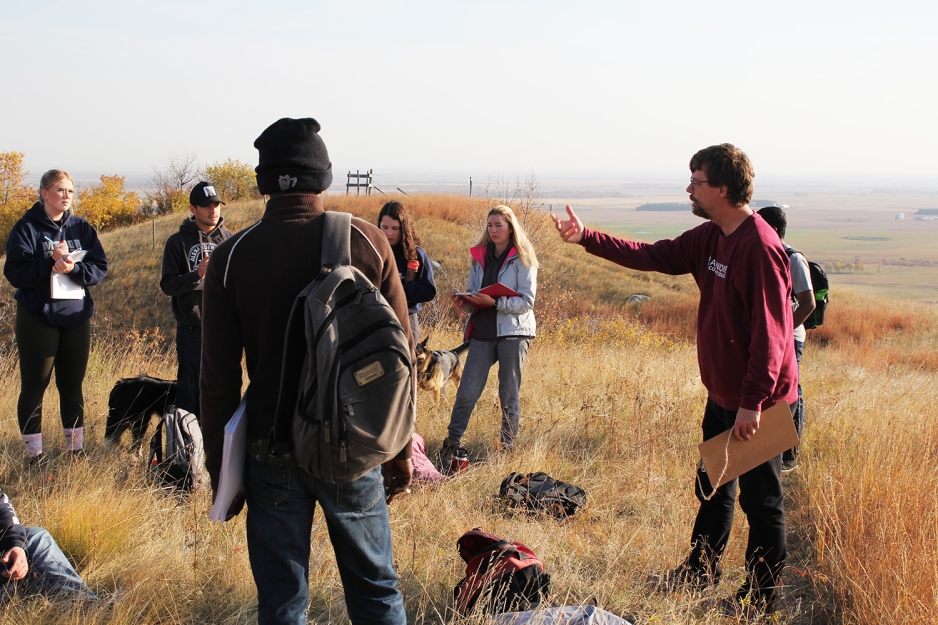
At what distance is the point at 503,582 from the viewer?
3.03 m

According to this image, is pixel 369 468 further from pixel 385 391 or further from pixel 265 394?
pixel 265 394

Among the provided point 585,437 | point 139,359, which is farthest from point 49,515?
point 139,359

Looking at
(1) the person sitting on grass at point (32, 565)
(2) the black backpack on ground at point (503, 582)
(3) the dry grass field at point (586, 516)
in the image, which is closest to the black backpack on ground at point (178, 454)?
(3) the dry grass field at point (586, 516)

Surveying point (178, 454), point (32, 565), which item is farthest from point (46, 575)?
point (178, 454)

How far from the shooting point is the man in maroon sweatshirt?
293cm

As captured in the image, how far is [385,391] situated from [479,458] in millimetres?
3617

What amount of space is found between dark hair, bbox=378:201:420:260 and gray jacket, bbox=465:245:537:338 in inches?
20.1

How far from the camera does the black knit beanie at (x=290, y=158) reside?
2176 mm

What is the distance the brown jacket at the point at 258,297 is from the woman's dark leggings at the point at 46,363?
314cm

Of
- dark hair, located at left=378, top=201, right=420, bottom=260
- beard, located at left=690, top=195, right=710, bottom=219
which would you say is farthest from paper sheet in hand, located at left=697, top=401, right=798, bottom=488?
dark hair, located at left=378, top=201, right=420, bottom=260

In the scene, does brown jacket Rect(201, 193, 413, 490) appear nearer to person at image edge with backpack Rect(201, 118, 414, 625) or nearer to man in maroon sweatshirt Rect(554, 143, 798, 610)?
person at image edge with backpack Rect(201, 118, 414, 625)

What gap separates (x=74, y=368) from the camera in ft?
15.8

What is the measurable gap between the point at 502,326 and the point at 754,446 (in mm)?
2577

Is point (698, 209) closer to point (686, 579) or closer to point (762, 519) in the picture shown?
point (762, 519)
